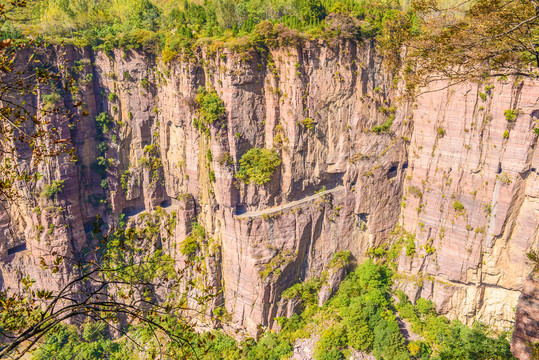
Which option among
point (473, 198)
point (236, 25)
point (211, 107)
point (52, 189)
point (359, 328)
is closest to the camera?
point (473, 198)

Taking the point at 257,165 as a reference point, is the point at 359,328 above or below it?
below

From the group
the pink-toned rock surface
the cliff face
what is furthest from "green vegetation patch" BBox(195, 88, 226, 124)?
the pink-toned rock surface

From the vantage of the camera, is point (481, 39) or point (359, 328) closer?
point (481, 39)

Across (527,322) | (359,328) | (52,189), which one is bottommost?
(359,328)

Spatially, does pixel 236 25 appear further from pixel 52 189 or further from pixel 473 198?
pixel 473 198

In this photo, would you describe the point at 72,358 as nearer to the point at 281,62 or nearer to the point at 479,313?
the point at 281,62

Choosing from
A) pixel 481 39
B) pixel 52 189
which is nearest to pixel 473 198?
pixel 481 39

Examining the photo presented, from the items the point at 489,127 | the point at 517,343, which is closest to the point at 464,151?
the point at 489,127

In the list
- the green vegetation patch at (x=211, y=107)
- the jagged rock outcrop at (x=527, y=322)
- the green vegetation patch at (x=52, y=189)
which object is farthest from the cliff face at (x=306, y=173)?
the jagged rock outcrop at (x=527, y=322)

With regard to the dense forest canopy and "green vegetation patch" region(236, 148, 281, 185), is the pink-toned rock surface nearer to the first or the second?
the dense forest canopy
